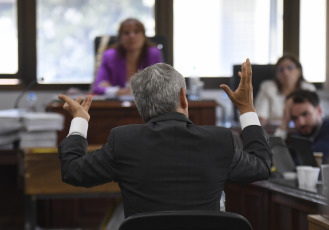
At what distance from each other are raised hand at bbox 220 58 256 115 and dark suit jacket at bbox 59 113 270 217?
0.14 metres

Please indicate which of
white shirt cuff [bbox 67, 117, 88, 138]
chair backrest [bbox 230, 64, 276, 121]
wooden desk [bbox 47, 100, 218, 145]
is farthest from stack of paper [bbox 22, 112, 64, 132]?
white shirt cuff [bbox 67, 117, 88, 138]

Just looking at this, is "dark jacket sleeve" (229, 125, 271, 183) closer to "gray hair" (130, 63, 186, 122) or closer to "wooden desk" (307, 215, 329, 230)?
"gray hair" (130, 63, 186, 122)

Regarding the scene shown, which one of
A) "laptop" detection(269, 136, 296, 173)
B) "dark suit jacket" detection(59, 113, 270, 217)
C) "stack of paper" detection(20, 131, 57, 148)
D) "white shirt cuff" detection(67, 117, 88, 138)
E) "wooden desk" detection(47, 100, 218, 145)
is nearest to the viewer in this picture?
"dark suit jacket" detection(59, 113, 270, 217)

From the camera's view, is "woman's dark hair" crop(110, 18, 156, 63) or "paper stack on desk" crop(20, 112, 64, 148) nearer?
"paper stack on desk" crop(20, 112, 64, 148)

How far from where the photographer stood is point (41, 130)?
385 cm

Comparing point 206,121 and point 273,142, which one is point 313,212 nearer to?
point 273,142

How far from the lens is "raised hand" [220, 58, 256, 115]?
61.8 inches

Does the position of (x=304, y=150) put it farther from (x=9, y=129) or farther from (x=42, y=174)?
(x=9, y=129)

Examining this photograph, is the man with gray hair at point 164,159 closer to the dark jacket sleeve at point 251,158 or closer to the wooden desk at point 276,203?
the dark jacket sleeve at point 251,158

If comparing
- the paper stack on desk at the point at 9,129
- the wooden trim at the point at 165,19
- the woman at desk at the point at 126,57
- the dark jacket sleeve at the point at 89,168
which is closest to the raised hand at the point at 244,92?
the dark jacket sleeve at the point at 89,168

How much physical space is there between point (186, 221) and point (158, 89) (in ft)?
1.36

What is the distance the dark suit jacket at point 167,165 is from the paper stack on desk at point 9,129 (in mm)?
2702

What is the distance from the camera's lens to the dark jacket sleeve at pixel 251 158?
59.3 inches

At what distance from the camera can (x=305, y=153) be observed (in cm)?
283
